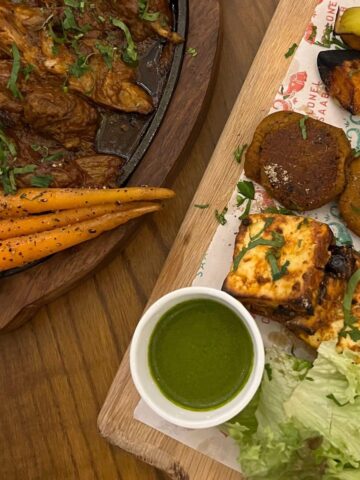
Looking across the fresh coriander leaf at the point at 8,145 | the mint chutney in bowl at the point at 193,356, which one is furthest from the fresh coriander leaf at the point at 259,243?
the fresh coriander leaf at the point at 8,145

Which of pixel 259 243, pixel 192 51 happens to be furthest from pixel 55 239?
pixel 192 51

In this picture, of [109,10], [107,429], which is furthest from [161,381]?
[109,10]

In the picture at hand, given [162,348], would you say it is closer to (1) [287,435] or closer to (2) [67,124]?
(1) [287,435]

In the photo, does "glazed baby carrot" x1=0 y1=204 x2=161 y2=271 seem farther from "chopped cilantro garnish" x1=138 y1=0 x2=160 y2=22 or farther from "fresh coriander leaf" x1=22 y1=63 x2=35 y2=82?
"chopped cilantro garnish" x1=138 y1=0 x2=160 y2=22

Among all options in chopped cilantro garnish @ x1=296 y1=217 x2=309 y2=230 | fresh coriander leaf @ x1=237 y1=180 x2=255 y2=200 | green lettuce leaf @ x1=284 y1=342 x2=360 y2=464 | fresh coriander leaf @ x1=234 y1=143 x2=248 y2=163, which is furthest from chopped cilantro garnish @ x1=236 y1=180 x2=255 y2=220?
green lettuce leaf @ x1=284 y1=342 x2=360 y2=464

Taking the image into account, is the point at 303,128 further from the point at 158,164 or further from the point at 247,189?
the point at 158,164

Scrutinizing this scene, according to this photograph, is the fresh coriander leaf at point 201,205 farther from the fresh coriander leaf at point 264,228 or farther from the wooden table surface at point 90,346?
the fresh coriander leaf at point 264,228
